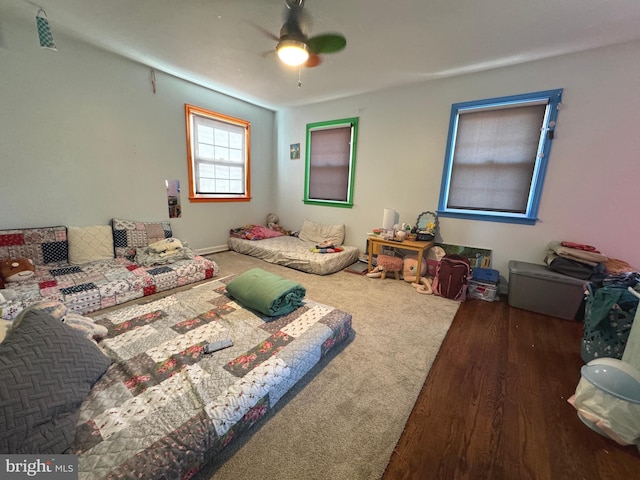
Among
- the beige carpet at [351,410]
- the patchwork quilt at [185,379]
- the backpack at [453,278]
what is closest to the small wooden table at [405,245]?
the backpack at [453,278]

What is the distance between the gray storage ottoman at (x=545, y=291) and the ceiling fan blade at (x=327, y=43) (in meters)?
2.95

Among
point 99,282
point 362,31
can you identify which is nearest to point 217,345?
point 99,282

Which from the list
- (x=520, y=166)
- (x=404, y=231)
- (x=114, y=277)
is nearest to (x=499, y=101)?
(x=520, y=166)

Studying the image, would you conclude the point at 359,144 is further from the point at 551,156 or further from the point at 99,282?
the point at 99,282

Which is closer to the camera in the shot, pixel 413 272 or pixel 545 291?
pixel 545 291

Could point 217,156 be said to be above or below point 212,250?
above

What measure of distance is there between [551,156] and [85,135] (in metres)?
5.25

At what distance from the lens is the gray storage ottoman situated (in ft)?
8.24

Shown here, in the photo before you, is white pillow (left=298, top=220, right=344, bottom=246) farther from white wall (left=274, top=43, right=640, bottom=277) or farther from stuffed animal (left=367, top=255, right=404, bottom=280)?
stuffed animal (left=367, top=255, right=404, bottom=280)

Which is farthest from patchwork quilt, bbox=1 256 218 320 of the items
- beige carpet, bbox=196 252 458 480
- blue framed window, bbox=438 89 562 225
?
blue framed window, bbox=438 89 562 225

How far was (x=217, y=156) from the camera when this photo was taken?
4.31m

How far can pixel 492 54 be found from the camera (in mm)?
2660

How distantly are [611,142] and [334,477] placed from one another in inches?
148

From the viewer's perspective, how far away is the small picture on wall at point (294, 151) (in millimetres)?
4805
